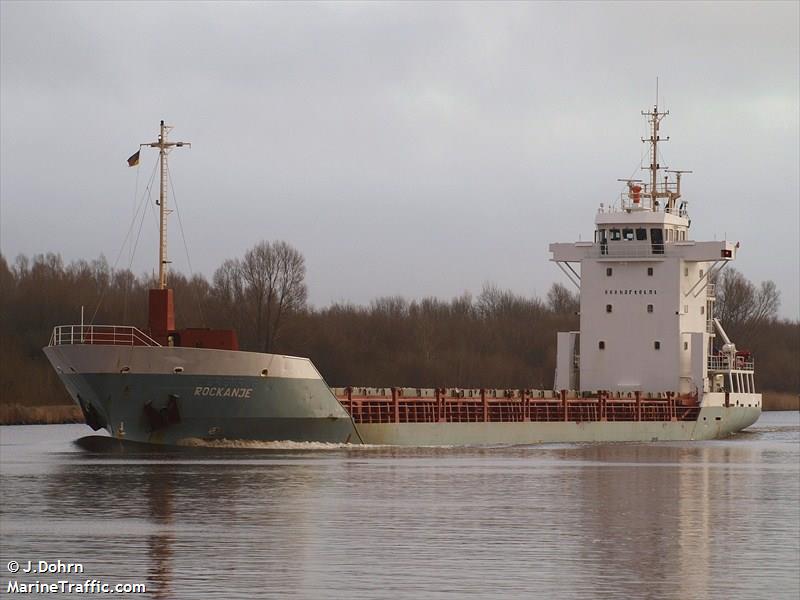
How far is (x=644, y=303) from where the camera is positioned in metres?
51.2

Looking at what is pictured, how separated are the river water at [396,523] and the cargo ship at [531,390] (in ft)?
3.78

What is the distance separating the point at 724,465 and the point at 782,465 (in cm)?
208

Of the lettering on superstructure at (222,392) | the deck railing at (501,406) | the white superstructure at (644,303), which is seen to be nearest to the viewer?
the lettering on superstructure at (222,392)

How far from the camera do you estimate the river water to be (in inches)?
750

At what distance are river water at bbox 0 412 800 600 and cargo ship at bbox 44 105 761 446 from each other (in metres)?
1.15

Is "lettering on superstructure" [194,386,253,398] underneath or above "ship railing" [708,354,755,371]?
underneath

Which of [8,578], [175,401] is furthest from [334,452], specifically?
[8,578]

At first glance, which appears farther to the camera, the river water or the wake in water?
the wake in water

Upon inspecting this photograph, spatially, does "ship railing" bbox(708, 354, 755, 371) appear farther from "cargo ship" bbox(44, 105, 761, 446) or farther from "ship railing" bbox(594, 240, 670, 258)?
"ship railing" bbox(594, 240, 670, 258)

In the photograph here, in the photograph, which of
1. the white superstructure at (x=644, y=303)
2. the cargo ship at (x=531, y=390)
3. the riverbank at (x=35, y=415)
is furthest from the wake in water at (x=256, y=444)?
the riverbank at (x=35, y=415)

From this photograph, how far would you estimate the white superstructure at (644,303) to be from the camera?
5097cm

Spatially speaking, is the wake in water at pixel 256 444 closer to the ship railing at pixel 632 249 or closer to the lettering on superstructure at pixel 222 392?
the lettering on superstructure at pixel 222 392

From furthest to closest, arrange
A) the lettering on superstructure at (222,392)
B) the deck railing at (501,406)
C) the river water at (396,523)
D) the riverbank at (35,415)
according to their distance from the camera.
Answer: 1. the riverbank at (35,415)
2. the deck railing at (501,406)
3. the lettering on superstructure at (222,392)
4. the river water at (396,523)

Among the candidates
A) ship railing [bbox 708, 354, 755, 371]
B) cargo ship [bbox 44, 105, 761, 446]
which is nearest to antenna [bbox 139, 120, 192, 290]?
cargo ship [bbox 44, 105, 761, 446]
